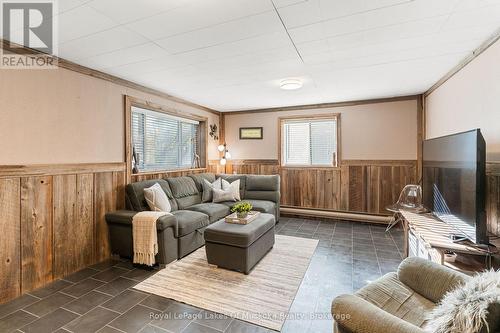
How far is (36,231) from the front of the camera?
2.47 meters

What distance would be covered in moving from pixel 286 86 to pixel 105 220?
10.3ft

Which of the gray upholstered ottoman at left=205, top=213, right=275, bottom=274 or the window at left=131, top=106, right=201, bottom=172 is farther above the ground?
the window at left=131, top=106, right=201, bottom=172

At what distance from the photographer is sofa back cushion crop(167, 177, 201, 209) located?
395 centimetres

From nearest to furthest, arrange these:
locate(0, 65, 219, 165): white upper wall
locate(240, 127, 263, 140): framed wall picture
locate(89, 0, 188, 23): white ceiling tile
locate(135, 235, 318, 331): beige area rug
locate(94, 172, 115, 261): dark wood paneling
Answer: locate(89, 0, 188, 23): white ceiling tile < locate(135, 235, 318, 331): beige area rug < locate(0, 65, 219, 165): white upper wall < locate(94, 172, 115, 261): dark wood paneling < locate(240, 127, 263, 140): framed wall picture

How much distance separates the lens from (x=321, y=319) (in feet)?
6.43

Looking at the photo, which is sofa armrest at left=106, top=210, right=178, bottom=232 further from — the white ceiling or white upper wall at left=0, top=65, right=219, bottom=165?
the white ceiling

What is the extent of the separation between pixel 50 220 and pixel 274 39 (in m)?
3.00

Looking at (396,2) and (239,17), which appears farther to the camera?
(239,17)

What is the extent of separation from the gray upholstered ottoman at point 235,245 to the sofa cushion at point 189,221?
0.43m

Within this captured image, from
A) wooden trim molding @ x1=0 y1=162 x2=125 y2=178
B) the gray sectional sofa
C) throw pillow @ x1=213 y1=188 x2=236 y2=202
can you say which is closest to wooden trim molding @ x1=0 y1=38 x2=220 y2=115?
wooden trim molding @ x1=0 y1=162 x2=125 y2=178

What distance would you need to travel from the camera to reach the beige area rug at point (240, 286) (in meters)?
2.07

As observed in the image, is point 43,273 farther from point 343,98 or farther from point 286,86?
point 343,98

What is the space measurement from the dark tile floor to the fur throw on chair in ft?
3.48

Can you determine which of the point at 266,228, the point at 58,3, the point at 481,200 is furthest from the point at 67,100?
the point at 481,200
